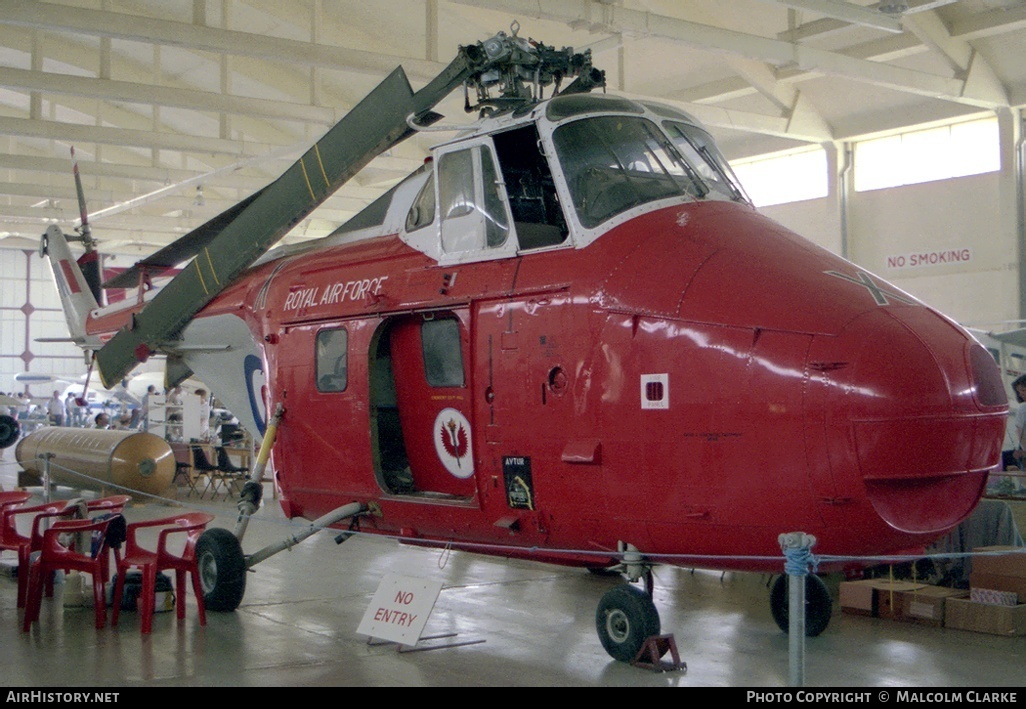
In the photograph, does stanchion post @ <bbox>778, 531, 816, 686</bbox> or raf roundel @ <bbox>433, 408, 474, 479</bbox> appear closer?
stanchion post @ <bbox>778, 531, 816, 686</bbox>

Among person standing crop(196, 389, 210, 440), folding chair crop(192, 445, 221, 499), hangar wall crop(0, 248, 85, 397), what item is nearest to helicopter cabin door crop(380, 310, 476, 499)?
folding chair crop(192, 445, 221, 499)

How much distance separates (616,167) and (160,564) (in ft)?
13.7

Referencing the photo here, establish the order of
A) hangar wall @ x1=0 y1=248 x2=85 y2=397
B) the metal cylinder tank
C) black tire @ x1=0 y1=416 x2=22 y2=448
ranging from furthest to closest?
hangar wall @ x1=0 y1=248 x2=85 y2=397 < black tire @ x1=0 y1=416 x2=22 y2=448 < the metal cylinder tank

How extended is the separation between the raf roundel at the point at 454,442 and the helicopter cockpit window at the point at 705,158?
2.13 metres

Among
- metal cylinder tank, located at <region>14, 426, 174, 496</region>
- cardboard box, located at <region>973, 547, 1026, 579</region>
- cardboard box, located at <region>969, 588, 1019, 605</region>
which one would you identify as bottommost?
cardboard box, located at <region>969, 588, 1019, 605</region>

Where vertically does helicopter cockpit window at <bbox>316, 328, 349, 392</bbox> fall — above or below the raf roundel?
above

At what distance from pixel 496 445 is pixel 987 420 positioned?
2.68 meters

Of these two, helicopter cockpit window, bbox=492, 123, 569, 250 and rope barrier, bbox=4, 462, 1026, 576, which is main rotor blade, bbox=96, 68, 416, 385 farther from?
Result: rope barrier, bbox=4, 462, 1026, 576

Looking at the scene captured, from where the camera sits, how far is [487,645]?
266 inches

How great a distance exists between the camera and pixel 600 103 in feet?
21.1

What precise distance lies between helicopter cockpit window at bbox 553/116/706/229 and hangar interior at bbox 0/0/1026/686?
8.88 feet

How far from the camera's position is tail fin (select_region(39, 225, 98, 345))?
1204 cm

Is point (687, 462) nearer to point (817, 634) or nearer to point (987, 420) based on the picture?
point (987, 420)

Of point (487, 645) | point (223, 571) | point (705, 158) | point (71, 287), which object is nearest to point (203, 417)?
point (71, 287)
